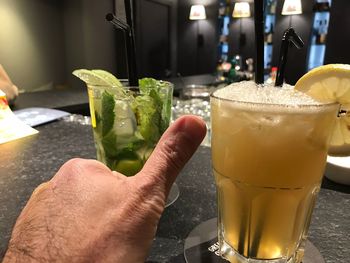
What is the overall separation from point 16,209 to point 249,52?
5.29 m

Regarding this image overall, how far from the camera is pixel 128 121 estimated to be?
2.19 feet

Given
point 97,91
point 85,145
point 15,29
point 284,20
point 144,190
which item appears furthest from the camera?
point 284,20

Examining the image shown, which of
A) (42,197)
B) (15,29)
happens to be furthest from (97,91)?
(15,29)

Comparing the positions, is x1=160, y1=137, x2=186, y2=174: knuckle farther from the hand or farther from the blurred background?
the blurred background

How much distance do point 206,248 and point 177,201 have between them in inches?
6.9

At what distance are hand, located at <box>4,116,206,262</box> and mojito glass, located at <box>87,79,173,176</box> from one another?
0.81 ft

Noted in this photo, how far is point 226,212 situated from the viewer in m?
0.59

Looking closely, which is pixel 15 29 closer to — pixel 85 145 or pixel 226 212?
pixel 85 145

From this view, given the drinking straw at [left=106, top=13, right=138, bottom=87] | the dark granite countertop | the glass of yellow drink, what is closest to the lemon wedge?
the glass of yellow drink

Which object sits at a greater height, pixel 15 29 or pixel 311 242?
pixel 15 29

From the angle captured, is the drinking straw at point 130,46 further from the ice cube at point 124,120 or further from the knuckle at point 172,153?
the knuckle at point 172,153

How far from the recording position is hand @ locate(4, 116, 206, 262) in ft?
1.24


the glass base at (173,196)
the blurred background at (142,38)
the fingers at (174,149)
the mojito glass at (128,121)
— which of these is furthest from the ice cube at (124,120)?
the blurred background at (142,38)

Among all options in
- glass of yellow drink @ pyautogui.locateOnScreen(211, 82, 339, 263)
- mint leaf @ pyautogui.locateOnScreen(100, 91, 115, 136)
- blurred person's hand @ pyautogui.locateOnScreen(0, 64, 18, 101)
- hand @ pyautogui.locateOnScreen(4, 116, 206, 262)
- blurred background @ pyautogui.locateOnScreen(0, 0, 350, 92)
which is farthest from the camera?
blurred background @ pyautogui.locateOnScreen(0, 0, 350, 92)
